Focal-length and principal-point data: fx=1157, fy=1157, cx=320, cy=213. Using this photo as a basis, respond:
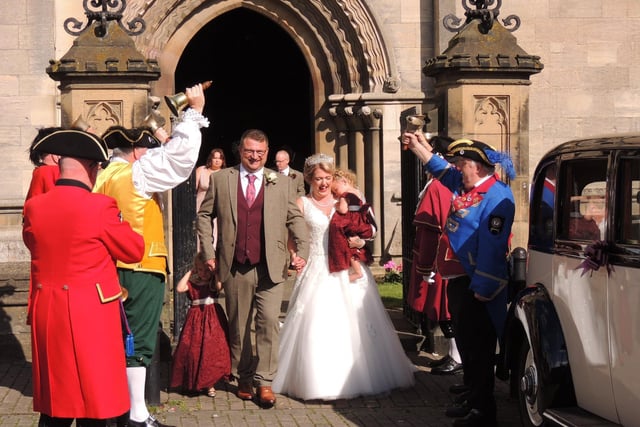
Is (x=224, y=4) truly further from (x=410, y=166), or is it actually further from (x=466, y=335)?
(x=466, y=335)

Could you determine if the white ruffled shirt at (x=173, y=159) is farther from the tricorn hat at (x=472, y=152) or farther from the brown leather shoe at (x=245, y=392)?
the brown leather shoe at (x=245, y=392)

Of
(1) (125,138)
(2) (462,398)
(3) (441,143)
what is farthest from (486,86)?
(1) (125,138)

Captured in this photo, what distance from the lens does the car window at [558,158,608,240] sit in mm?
6230

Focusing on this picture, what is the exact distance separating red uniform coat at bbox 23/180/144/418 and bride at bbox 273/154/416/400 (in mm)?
2864

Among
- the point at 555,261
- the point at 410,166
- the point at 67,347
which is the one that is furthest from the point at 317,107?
the point at 67,347

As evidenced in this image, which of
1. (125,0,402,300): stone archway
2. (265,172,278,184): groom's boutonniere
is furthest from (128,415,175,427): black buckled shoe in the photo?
(125,0,402,300): stone archway

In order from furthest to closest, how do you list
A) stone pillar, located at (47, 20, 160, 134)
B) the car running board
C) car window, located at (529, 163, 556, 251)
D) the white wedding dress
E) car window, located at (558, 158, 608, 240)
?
stone pillar, located at (47, 20, 160, 134) → the white wedding dress → car window, located at (529, 163, 556, 251) → car window, located at (558, 158, 608, 240) → the car running board

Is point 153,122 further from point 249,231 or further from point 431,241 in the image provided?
point 431,241

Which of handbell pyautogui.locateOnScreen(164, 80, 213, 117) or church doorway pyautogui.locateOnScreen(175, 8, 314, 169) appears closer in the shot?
handbell pyautogui.locateOnScreen(164, 80, 213, 117)

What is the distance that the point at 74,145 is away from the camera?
19.0 feet

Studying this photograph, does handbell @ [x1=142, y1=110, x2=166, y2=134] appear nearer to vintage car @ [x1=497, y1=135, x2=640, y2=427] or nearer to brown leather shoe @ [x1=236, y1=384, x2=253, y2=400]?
brown leather shoe @ [x1=236, y1=384, x2=253, y2=400]

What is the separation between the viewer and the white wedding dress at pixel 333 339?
331 inches

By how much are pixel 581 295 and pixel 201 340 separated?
126 inches

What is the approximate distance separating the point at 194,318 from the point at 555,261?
2.94m
